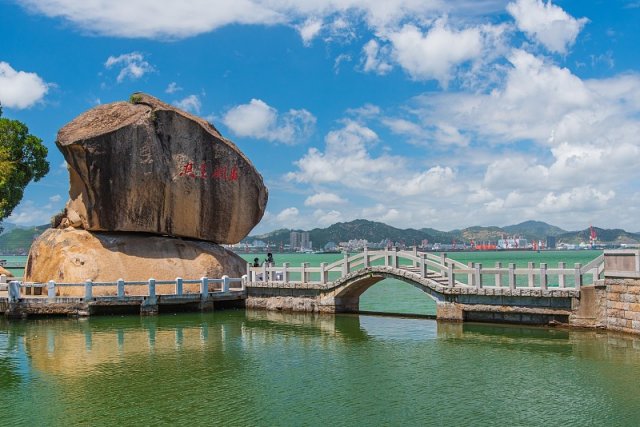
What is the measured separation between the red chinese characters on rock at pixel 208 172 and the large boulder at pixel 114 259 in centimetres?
384

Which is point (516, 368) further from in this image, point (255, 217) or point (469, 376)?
point (255, 217)

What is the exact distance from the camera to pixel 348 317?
30.8 meters

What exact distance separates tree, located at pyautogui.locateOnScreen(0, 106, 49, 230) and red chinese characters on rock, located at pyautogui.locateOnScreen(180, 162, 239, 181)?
50.0 feet

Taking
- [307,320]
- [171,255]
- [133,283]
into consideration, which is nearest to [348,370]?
[307,320]

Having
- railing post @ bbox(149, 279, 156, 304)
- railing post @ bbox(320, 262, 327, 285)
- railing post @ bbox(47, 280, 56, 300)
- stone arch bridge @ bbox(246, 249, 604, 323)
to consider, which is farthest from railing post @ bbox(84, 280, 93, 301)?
railing post @ bbox(320, 262, 327, 285)

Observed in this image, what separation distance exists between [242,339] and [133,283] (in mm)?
8575

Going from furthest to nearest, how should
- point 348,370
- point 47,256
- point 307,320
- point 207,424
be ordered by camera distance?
point 47,256
point 307,320
point 348,370
point 207,424

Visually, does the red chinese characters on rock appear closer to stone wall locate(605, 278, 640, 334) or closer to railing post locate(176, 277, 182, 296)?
railing post locate(176, 277, 182, 296)

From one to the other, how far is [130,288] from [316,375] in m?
16.6

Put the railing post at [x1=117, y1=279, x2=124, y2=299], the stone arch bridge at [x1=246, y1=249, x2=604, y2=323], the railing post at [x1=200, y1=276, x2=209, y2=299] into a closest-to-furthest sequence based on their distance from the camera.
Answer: the stone arch bridge at [x1=246, y1=249, x2=604, y2=323] → the railing post at [x1=117, y1=279, x2=124, y2=299] → the railing post at [x1=200, y1=276, x2=209, y2=299]

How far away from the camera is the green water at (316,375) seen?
13812 millimetres

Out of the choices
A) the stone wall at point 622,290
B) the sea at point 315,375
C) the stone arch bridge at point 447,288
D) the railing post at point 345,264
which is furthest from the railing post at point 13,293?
the stone wall at point 622,290

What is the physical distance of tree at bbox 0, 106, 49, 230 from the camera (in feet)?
139

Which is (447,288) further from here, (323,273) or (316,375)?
(316,375)
